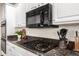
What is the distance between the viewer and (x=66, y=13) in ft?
4.25

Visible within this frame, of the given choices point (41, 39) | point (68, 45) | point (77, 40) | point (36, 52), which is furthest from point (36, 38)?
point (77, 40)

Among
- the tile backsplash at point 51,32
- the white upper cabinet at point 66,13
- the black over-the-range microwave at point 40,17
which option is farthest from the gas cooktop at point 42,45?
the white upper cabinet at point 66,13

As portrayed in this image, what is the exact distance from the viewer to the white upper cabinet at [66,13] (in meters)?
1.20

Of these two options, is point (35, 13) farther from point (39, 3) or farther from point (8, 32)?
point (8, 32)

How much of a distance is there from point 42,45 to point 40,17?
0.35 meters

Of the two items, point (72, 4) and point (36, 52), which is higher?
point (72, 4)

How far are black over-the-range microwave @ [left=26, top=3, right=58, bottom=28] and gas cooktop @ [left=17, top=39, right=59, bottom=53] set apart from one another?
8.0 inches

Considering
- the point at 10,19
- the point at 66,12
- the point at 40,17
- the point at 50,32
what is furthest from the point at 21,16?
the point at 66,12

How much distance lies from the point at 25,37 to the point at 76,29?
0.72 metres

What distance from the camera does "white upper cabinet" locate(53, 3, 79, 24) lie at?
120 cm

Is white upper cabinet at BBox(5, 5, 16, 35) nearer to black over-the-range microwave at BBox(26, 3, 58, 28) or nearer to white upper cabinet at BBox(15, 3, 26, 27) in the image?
white upper cabinet at BBox(15, 3, 26, 27)

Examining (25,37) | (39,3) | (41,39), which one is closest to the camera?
(39,3)

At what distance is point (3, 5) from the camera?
5.12 feet

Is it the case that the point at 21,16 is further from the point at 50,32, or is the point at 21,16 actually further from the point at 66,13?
the point at 66,13
